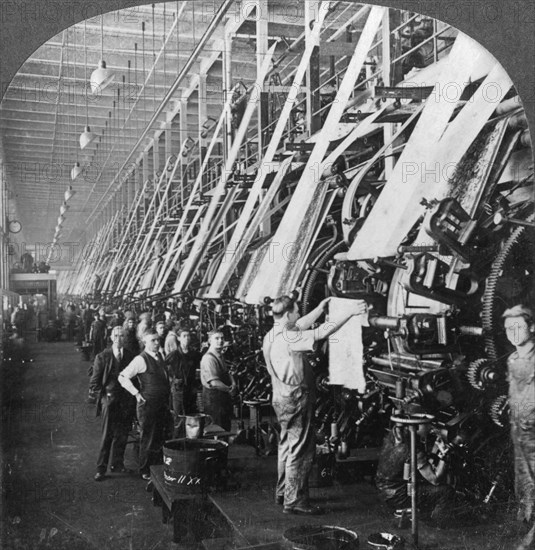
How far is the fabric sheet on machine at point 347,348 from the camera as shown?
11.9 ft

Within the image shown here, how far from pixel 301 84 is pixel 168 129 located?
2.69ft

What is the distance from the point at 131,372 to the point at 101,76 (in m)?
1.58

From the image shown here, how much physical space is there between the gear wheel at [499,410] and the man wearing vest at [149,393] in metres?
1.77

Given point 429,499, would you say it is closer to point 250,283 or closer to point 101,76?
point 250,283

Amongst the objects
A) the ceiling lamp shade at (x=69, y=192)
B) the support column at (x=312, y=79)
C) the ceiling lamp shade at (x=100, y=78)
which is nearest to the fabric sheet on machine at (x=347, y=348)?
the support column at (x=312, y=79)

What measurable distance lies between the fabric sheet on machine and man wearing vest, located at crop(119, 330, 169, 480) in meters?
0.94

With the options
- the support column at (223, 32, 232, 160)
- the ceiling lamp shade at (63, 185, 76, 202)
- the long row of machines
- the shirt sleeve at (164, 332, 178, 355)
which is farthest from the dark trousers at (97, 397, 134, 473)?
the support column at (223, 32, 232, 160)

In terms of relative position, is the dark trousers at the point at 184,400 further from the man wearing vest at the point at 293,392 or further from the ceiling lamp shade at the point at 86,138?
the ceiling lamp shade at the point at 86,138

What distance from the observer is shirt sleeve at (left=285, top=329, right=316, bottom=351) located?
3754mm

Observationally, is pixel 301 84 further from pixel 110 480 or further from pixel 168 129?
pixel 110 480

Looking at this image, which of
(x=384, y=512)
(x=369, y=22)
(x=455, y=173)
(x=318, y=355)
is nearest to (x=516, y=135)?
(x=455, y=173)

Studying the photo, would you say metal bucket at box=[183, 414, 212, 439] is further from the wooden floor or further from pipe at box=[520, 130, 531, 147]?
pipe at box=[520, 130, 531, 147]

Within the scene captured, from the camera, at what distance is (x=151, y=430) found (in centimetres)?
373

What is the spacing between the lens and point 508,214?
3.60m
